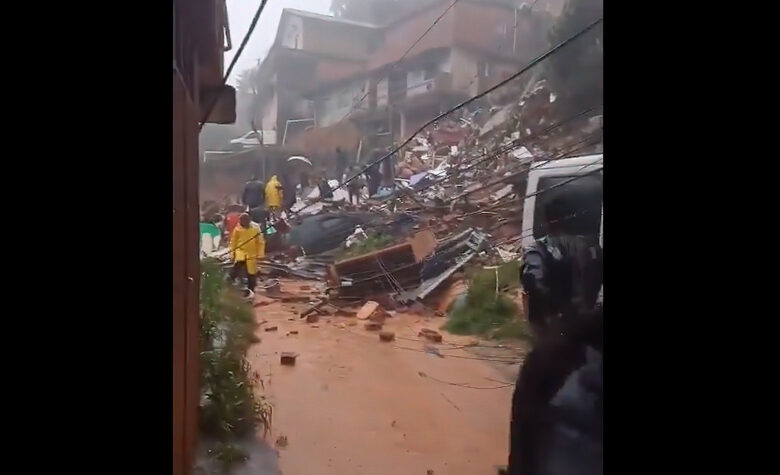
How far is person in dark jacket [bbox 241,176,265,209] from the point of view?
1330 mm

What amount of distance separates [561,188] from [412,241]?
0.31m

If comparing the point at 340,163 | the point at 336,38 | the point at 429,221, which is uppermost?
the point at 336,38

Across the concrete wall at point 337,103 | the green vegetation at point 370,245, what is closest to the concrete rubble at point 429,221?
the green vegetation at point 370,245

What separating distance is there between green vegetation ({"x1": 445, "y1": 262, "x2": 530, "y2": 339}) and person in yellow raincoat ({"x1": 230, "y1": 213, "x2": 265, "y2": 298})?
1.28 ft

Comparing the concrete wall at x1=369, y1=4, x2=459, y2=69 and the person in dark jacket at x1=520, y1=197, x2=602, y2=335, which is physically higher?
the concrete wall at x1=369, y1=4, x2=459, y2=69

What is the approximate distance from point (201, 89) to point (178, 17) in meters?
0.14

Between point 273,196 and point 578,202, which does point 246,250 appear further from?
point 578,202

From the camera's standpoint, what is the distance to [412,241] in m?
1.37

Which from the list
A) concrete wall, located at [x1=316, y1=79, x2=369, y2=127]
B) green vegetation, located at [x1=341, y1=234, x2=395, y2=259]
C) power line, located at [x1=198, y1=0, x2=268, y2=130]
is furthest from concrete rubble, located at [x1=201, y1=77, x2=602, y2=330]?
power line, located at [x1=198, y1=0, x2=268, y2=130]

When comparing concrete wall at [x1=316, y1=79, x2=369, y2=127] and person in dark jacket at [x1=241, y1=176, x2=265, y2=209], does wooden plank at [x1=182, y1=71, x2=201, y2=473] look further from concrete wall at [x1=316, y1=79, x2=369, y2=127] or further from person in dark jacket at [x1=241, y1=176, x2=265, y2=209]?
concrete wall at [x1=316, y1=79, x2=369, y2=127]

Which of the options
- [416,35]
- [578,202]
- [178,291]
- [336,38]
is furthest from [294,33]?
[578,202]
